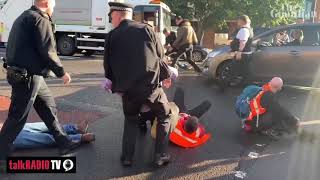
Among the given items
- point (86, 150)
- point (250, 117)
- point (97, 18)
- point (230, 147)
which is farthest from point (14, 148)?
point (97, 18)

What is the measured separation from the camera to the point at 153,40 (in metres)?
4.29

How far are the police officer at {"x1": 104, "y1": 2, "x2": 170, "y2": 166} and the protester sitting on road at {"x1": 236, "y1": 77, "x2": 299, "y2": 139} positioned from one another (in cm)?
185

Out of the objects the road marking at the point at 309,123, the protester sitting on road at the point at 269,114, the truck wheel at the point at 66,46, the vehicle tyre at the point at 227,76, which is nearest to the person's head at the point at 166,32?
the truck wheel at the point at 66,46

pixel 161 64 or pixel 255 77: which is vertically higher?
pixel 161 64

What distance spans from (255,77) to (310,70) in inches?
48.1

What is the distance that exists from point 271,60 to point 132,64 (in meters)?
5.83

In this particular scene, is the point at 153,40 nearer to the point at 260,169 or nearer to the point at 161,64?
the point at 161,64

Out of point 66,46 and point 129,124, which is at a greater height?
point 129,124

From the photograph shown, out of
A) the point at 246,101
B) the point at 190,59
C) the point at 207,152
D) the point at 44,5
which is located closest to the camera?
the point at 44,5

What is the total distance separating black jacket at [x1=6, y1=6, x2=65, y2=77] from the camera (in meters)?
4.12

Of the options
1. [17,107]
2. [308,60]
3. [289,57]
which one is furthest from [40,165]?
[308,60]

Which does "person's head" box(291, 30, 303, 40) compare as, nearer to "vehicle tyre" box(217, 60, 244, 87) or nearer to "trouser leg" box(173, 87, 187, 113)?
"vehicle tyre" box(217, 60, 244, 87)

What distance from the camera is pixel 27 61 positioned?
419 centimetres

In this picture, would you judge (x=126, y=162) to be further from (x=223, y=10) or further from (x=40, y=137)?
(x=223, y=10)
